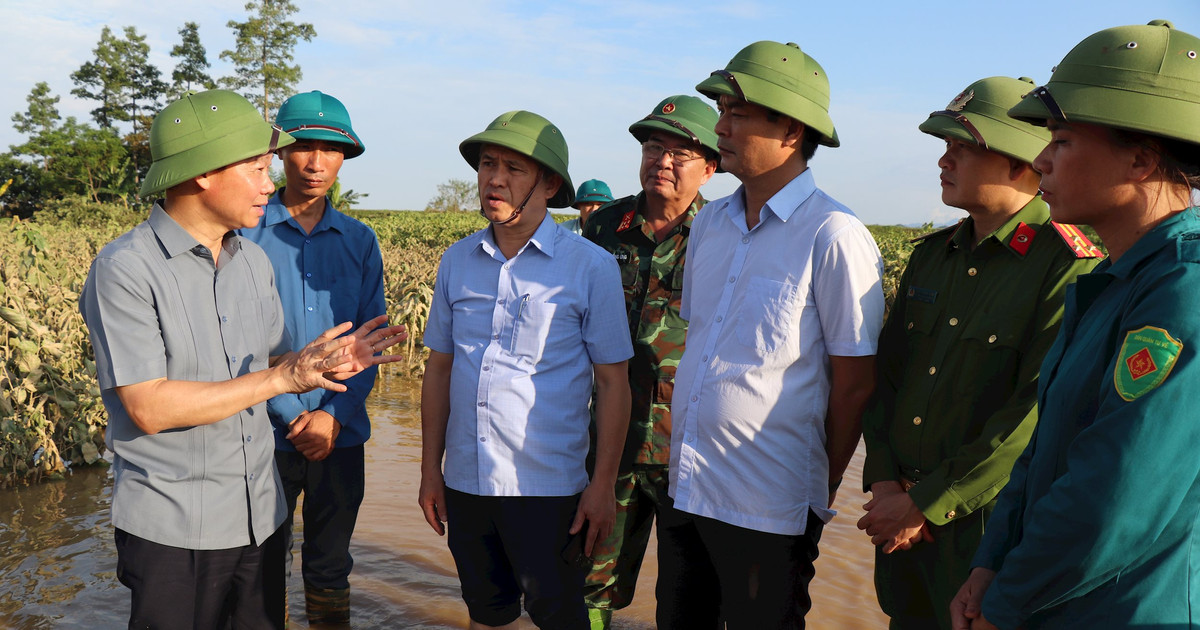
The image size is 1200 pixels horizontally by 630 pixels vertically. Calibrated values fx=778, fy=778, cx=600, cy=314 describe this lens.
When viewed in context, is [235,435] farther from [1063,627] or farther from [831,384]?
[1063,627]

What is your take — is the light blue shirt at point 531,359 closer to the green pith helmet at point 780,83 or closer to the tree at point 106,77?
the green pith helmet at point 780,83

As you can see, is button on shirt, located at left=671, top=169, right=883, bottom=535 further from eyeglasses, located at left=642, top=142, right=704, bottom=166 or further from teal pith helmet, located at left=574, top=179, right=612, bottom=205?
teal pith helmet, located at left=574, top=179, right=612, bottom=205

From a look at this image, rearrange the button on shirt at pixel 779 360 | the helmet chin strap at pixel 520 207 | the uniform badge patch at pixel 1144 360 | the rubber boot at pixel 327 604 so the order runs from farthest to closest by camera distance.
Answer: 1. the rubber boot at pixel 327 604
2. the helmet chin strap at pixel 520 207
3. the button on shirt at pixel 779 360
4. the uniform badge patch at pixel 1144 360

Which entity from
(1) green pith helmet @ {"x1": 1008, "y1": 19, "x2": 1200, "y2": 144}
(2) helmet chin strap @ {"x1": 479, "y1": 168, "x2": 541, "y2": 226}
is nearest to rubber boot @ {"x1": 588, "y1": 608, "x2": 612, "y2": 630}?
(2) helmet chin strap @ {"x1": 479, "y1": 168, "x2": 541, "y2": 226}

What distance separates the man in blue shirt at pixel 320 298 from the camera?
315cm

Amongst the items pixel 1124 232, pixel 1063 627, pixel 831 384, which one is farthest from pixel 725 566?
pixel 1124 232

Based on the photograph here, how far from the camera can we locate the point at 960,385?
2133 millimetres

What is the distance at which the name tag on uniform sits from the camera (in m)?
2.31

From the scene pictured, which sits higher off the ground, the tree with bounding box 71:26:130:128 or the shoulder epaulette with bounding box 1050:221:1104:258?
the tree with bounding box 71:26:130:128

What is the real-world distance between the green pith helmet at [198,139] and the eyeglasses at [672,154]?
5.29 ft

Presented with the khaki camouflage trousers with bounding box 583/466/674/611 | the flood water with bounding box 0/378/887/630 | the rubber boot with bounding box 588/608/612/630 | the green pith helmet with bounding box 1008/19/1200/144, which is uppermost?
the green pith helmet with bounding box 1008/19/1200/144

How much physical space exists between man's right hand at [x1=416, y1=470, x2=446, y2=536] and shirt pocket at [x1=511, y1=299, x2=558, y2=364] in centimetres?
55

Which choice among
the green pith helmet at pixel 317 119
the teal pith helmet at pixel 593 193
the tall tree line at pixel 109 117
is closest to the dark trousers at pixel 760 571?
the green pith helmet at pixel 317 119

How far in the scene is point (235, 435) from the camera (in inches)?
89.8
